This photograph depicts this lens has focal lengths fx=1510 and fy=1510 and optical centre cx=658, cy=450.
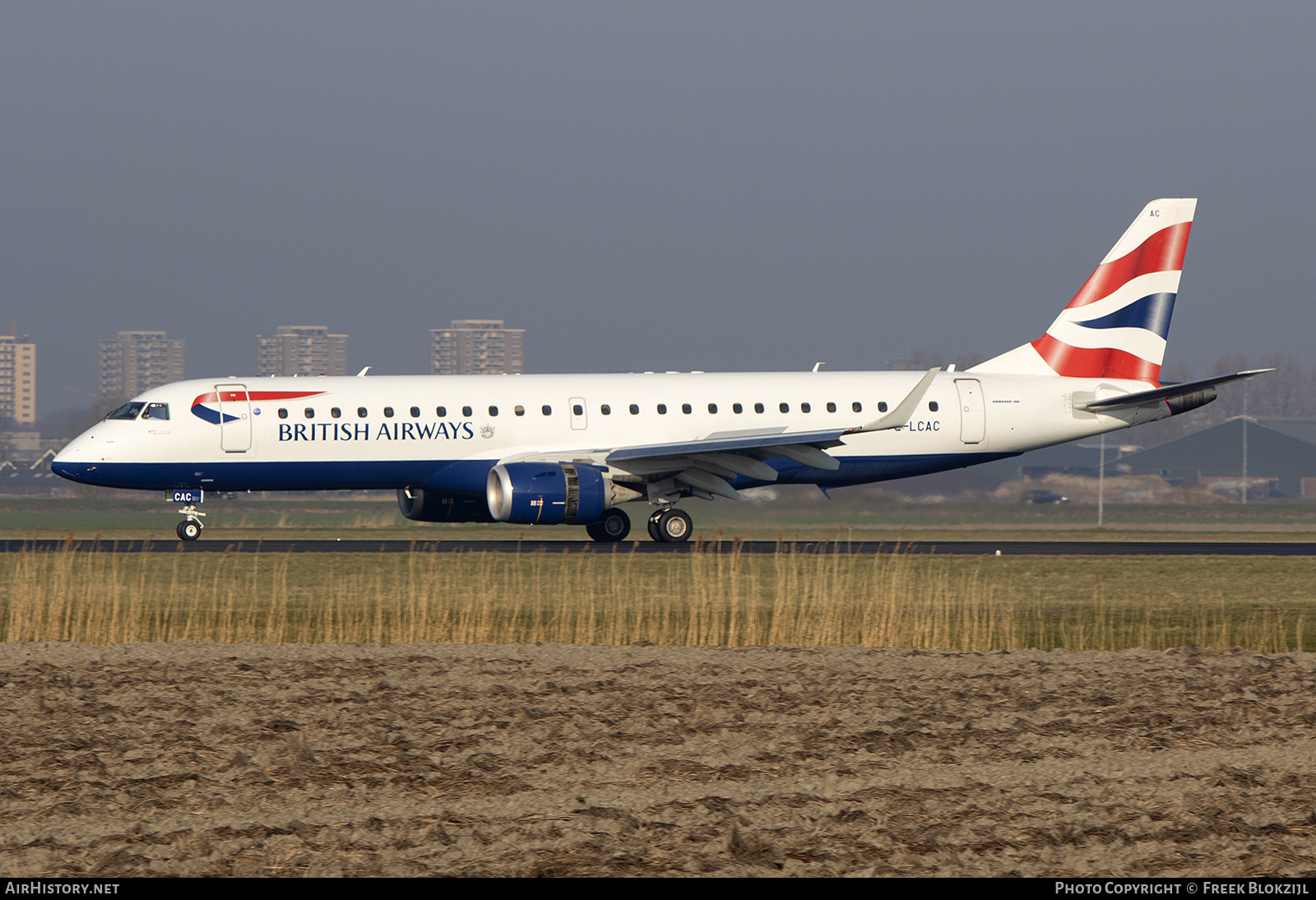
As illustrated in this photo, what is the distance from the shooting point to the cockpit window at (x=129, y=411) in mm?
30266

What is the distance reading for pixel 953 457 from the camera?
3375 centimetres

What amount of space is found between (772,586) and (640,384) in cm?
1134

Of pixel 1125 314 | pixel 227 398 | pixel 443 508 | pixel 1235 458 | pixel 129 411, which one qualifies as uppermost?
pixel 1125 314

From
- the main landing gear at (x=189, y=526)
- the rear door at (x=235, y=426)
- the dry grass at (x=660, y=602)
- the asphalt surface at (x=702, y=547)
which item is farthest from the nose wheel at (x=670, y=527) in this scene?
the main landing gear at (x=189, y=526)

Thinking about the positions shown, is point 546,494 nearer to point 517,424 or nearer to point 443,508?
point 517,424

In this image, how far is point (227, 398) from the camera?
30.4 meters

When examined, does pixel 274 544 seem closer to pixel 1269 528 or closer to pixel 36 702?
pixel 36 702

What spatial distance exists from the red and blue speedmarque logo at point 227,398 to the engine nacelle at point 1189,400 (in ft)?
60.9

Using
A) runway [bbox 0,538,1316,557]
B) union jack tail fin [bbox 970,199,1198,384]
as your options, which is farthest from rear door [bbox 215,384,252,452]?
union jack tail fin [bbox 970,199,1198,384]

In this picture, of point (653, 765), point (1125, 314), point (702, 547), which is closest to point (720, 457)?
point (702, 547)

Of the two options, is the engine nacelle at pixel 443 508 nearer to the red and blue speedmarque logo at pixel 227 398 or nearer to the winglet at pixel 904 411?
the red and blue speedmarque logo at pixel 227 398

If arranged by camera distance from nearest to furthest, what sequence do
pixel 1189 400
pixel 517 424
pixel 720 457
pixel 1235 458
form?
pixel 720 457 → pixel 517 424 → pixel 1189 400 → pixel 1235 458

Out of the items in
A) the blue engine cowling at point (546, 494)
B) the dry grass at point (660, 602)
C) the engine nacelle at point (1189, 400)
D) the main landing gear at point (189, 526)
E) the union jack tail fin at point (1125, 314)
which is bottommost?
the dry grass at point (660, 602)

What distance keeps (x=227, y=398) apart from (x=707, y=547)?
1016cm
